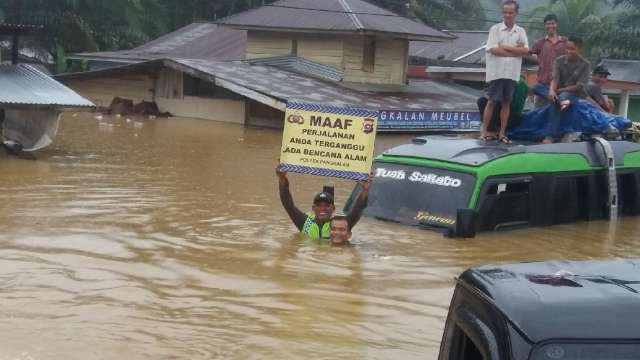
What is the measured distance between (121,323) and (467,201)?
492 cm

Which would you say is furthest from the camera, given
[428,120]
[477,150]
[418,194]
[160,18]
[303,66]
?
[160,18]

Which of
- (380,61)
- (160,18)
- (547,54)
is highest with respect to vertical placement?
(160,18)

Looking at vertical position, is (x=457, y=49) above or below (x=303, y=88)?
above

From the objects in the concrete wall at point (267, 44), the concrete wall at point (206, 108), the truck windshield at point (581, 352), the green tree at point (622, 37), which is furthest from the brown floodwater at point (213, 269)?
the green tree at point (622, 37)

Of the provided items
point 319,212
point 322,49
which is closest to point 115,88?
point 322,49

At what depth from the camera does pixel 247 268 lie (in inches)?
384

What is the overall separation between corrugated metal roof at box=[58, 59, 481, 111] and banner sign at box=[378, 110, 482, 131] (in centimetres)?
26

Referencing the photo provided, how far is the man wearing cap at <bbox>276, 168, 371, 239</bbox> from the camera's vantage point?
34.7ft

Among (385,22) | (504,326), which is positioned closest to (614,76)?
(385,22)

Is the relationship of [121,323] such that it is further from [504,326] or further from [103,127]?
[103,127]

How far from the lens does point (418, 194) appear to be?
1162 cm

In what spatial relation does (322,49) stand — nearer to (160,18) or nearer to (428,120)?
(428,120)

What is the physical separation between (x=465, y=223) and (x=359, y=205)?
4.32ft

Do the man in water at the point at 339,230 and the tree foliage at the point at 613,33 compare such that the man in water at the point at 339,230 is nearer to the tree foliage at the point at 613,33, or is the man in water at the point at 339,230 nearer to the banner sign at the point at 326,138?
the banner sign at the point at 326,138
